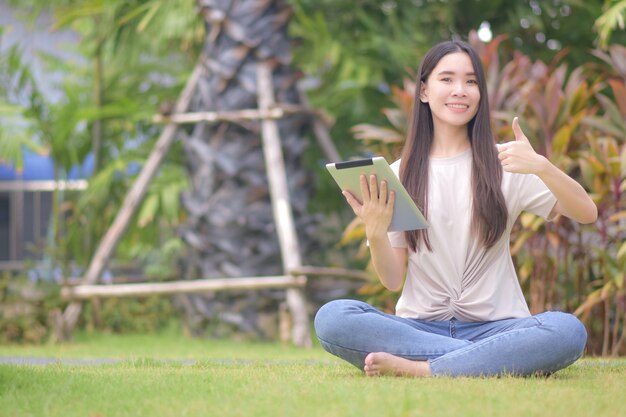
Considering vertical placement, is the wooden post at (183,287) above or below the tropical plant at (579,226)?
below

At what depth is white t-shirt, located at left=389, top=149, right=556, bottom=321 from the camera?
397cm

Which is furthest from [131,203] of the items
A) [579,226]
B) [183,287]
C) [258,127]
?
[579,226]

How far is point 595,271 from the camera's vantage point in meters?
6.41

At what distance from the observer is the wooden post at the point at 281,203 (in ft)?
24.0

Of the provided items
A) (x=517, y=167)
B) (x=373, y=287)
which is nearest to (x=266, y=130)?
(x=373, y=287)

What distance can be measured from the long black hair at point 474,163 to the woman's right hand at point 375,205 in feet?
0.74

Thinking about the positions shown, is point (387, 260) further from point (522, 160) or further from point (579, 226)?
point (579, 226)

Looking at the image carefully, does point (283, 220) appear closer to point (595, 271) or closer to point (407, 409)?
point (595, 271)

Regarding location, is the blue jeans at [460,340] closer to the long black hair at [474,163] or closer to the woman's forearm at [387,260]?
the woman's forearm at [387,260]

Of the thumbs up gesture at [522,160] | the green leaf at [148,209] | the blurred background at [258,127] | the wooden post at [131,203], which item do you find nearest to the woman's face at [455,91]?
the thumbs up gesture at [522,160]

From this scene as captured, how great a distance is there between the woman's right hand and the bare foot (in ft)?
1.55

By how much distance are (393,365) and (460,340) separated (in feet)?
1.00

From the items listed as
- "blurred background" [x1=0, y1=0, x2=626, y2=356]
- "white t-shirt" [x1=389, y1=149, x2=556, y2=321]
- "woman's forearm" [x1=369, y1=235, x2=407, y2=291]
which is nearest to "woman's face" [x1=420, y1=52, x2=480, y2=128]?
"white t-shirt" [x1=389, y1=149, x2=556, y2=321]

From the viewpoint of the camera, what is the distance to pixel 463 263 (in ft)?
13.1
